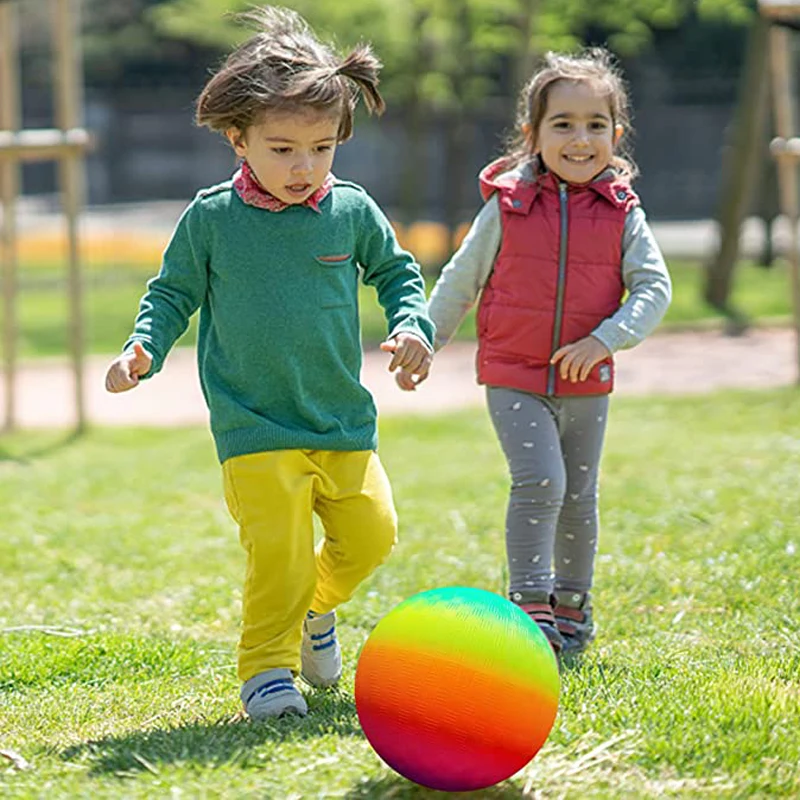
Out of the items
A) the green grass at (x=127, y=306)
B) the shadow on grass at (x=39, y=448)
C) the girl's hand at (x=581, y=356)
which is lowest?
the green grass at (x=127, y=306)

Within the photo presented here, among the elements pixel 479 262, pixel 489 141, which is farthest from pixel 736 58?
pixel 479 262

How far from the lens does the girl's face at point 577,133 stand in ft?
15.6

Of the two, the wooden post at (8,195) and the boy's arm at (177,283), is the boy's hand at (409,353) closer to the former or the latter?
the boy's arm at (177,283)

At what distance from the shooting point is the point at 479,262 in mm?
4895

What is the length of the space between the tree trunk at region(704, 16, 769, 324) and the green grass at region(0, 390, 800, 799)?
549 centimetres

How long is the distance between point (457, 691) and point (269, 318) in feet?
3.92

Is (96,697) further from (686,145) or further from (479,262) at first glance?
(686,145)

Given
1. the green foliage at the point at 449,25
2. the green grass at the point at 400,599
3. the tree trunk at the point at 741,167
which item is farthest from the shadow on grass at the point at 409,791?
the green foliage at the point at 449,25

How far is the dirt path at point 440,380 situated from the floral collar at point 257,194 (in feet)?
22.8

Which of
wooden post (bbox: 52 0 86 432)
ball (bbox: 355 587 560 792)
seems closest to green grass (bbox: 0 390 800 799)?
ball (bbox: 355 587 560 792)

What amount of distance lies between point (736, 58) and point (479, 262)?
32.5 m

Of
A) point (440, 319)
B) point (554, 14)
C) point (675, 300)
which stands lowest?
point (675, 300)

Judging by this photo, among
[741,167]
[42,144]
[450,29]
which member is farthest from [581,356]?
[450,29]

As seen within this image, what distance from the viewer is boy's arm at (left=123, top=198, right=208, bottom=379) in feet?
13.5
